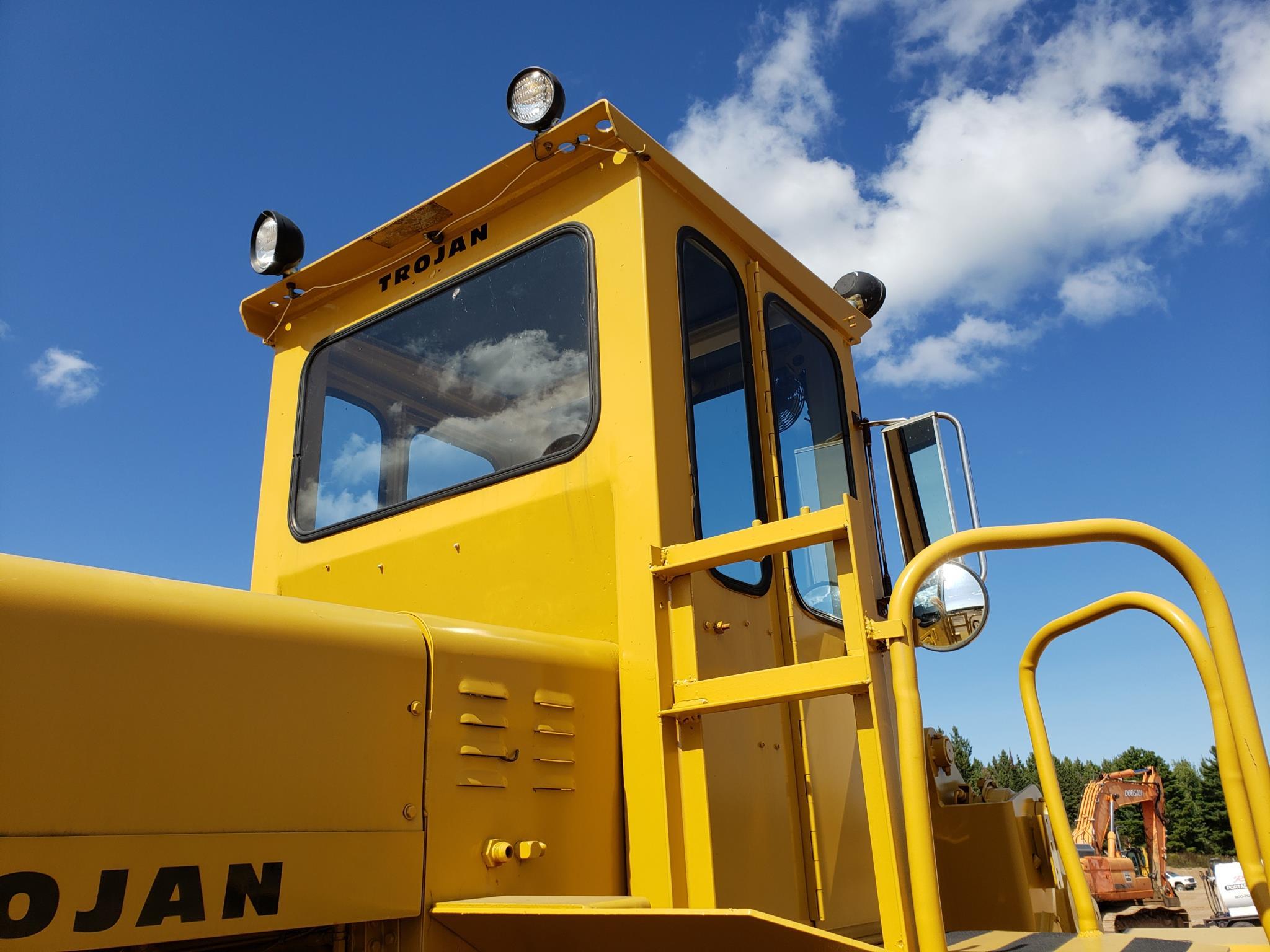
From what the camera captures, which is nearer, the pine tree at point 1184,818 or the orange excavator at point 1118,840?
the orange excavator at point 1118,840

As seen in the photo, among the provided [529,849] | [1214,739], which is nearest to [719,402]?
[529,849]

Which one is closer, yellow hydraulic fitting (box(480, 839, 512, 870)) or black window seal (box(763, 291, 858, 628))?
yellow hydraulic fitting (box(480, 839, 512, 870))

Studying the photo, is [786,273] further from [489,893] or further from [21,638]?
[21,638]

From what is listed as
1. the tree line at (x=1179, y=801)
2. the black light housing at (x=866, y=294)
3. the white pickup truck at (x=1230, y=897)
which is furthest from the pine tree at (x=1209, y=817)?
the black light housing at (x=866, y=294)

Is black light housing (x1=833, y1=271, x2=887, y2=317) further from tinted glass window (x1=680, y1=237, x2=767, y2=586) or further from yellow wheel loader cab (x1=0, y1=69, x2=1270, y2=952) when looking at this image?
tinted glass window (x1=680, y1=237, x2=767, y2=586)

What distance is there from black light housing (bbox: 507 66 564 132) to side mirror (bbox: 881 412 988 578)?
4.92 feet

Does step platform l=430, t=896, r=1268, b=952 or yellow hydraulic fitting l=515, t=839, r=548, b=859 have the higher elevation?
yellow hydraulic fitting l=515, t=839, r=548, b=859

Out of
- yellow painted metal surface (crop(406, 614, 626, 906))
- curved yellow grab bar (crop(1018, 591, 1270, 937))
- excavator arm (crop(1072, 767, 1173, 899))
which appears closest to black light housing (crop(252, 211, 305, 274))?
yellow painted metal surface (crop(406, 614, 626, 906))

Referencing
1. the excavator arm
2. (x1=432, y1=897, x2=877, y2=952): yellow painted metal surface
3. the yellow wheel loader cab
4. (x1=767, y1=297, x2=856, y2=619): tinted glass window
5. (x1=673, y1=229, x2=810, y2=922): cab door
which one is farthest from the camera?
the excavator arm

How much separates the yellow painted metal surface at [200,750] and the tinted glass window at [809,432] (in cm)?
156

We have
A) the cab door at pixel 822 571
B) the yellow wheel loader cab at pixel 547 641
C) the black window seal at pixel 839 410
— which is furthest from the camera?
the black window seal at pixel 839 410

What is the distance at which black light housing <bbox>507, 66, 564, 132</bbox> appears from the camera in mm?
3104

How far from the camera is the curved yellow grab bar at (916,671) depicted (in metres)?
1.84

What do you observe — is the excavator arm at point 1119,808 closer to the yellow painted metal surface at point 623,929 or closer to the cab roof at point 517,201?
the cab roof at point 517,201
